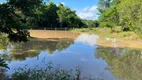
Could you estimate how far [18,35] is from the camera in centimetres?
902

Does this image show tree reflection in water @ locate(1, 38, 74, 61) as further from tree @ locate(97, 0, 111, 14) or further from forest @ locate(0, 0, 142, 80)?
tree @ locate(97, 0, 111, 14)

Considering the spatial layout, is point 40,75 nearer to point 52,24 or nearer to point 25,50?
point 25,50

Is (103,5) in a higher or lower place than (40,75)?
higher

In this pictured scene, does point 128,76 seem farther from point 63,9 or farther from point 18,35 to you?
point 63,9

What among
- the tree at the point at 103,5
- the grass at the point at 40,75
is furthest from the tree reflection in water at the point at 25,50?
the tree at the point at 103,5

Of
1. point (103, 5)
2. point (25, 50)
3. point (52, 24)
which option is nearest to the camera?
point (25, 50)

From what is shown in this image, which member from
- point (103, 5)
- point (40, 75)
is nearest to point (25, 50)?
point (40, 75)

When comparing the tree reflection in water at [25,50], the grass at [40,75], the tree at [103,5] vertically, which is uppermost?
the tree at [103,5]

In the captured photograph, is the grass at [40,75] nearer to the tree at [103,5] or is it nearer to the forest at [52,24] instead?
the forest at [52,24]

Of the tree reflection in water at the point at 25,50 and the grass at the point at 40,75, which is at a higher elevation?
the grass at the point at 40,75

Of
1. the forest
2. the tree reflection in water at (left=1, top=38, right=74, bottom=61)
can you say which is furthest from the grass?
the tree reflection in water at (left=1, top=38, right=74, bottom=61)

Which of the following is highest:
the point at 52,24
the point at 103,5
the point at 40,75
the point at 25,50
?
the point at 103,5

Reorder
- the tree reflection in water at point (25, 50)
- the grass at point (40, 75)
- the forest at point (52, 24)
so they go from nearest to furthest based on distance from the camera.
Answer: the grass at point (40, 75), the forest at point (52, 24), the tree reflection in water at point (25, 50)

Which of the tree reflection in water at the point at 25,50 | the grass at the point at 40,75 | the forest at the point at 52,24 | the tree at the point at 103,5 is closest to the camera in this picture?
the grass at the point at 40,75
